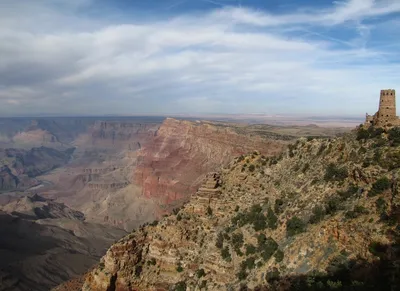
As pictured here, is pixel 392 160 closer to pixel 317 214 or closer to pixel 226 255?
pixel 317 214

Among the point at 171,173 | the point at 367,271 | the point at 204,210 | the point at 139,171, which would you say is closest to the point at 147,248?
the point at 204,210

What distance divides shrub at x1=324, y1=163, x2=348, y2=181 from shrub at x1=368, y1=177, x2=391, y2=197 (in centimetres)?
370

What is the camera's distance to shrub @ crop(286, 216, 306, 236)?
2292cm

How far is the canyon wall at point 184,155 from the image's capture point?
8731cm

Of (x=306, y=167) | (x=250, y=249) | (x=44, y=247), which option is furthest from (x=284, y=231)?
(x=44, y=247)

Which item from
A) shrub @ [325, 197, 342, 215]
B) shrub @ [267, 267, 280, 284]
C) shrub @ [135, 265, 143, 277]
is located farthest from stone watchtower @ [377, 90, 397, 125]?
shrub @ [135, 265, 143, 277]

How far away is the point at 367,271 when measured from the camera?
16.6m

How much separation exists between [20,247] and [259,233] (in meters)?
115

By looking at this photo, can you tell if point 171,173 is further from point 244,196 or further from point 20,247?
point 244,196

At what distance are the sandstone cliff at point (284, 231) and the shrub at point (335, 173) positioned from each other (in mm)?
91

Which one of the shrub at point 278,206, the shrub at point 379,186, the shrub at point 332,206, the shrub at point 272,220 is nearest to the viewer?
the shrub at point 379,186

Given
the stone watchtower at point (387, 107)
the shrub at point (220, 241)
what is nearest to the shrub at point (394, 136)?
the stone watchtower at point (387, 107)

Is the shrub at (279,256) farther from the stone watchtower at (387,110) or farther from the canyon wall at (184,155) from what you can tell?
the canyon wall at (184,155)

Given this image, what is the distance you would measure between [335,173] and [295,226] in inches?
197
